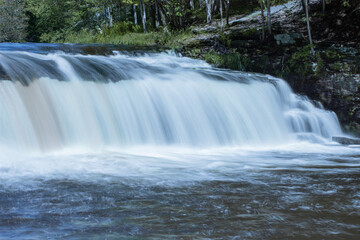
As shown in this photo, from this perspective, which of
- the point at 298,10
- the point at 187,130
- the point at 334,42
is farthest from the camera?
the point at 298,10

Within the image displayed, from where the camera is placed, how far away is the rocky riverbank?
10.2m

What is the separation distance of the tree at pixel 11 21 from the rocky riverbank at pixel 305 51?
21.8 metres

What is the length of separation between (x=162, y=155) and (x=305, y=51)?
7.08 meters

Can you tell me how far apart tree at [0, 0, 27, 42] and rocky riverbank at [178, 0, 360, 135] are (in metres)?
21.8

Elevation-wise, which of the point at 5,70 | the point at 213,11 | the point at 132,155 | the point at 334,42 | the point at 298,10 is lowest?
the point at 132,155

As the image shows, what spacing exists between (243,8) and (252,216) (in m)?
18.8

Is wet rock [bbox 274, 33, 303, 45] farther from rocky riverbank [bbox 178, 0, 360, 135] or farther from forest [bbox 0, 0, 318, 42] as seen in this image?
forest [bbox 0, 0, 318, 42]

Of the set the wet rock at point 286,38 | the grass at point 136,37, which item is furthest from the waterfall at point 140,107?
the grass at point 136,37

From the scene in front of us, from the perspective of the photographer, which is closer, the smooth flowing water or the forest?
the smooth flowing water

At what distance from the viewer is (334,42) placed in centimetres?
1270

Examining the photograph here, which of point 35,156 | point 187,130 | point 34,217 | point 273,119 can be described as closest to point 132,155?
point 35,156

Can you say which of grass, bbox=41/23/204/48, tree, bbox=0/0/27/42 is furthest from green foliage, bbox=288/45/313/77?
tree, bbox=0/0/27/42

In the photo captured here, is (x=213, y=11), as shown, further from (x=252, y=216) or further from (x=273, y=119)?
(x=252, y=216)

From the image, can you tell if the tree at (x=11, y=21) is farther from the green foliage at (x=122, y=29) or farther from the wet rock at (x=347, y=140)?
the wet rock at (x=347, y=140)
